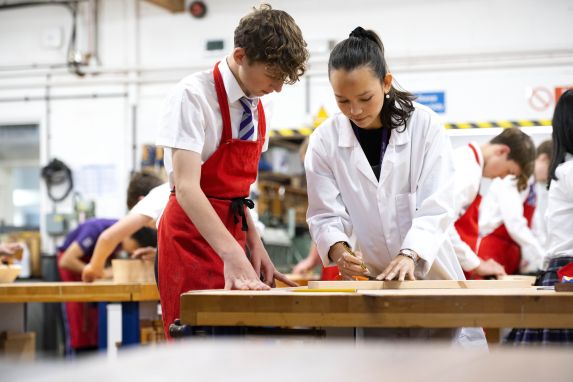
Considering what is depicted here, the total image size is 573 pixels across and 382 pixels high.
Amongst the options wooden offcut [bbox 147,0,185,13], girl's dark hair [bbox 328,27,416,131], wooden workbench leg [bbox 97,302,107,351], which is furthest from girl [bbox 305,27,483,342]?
wooden offcut [bbox 147,0,185,13]

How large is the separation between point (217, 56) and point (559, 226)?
17.7 feet

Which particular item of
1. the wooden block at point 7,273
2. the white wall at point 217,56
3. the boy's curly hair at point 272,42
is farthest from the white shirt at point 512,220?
the boy's curly hair at point 272,42

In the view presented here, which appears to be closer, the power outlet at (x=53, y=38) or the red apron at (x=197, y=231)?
the red apron at (x=197, y=231)

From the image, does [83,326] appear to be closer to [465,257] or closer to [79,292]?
[79,292]

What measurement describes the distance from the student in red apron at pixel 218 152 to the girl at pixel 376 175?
7.5 inches

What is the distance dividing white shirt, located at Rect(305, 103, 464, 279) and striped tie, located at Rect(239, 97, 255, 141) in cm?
23

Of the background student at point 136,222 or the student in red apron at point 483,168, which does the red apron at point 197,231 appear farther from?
the student in red apron at point 483,168

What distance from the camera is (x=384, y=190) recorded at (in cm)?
256

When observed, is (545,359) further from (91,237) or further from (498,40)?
(498,40)

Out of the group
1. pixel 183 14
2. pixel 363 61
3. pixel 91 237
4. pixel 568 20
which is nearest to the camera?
pixel 363 61

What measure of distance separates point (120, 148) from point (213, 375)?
8.12m

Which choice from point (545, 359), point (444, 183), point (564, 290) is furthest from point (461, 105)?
point (545, 359)

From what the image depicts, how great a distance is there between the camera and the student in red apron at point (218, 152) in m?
2.31

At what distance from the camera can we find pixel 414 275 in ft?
8.29
